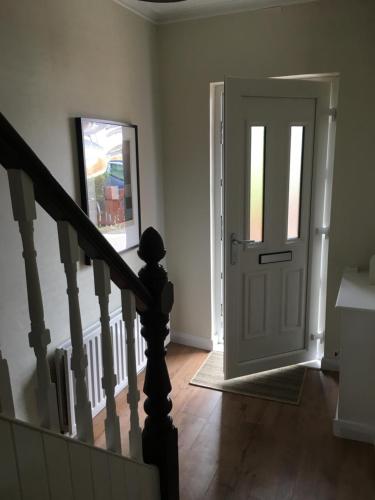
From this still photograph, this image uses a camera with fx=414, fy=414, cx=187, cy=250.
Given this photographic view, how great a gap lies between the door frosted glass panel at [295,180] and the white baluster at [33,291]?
2.30 metres

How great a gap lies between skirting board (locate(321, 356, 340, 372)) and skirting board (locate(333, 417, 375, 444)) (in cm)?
75

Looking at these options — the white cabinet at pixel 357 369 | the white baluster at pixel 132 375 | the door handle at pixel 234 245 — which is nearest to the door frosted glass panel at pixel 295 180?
the door handle at pixel 234 245

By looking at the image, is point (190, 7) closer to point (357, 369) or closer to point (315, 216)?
point (315, 216)

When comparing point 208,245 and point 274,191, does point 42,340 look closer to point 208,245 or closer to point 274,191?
point 274,191

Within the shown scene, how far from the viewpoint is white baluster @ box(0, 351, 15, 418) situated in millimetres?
873

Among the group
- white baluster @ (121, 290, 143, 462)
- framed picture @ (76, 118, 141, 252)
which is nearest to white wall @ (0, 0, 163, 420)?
framed picture @ (76, 118, 141, 252)

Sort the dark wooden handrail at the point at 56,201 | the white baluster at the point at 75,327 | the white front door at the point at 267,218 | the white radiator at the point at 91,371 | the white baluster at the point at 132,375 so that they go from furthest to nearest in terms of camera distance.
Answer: the white front door at the point at 267,218
the white radiator at the point at 91,371
the white baluster at the point at 132,375
the white baluster at the point at 75,327
the dark wooden handrail at the point at 56,201

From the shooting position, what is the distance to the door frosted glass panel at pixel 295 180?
284cm

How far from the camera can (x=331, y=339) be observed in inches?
122

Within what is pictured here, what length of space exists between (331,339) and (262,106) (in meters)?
1.76

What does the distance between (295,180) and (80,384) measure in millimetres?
2263

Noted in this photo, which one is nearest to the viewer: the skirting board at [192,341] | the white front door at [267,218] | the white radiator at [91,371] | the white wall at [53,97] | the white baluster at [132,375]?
the white baluster at [132,375]

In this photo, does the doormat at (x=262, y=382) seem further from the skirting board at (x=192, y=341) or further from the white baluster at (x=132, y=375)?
the white baluster at (x=132, y=375)

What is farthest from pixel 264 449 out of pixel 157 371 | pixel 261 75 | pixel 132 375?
pixel 261 75
